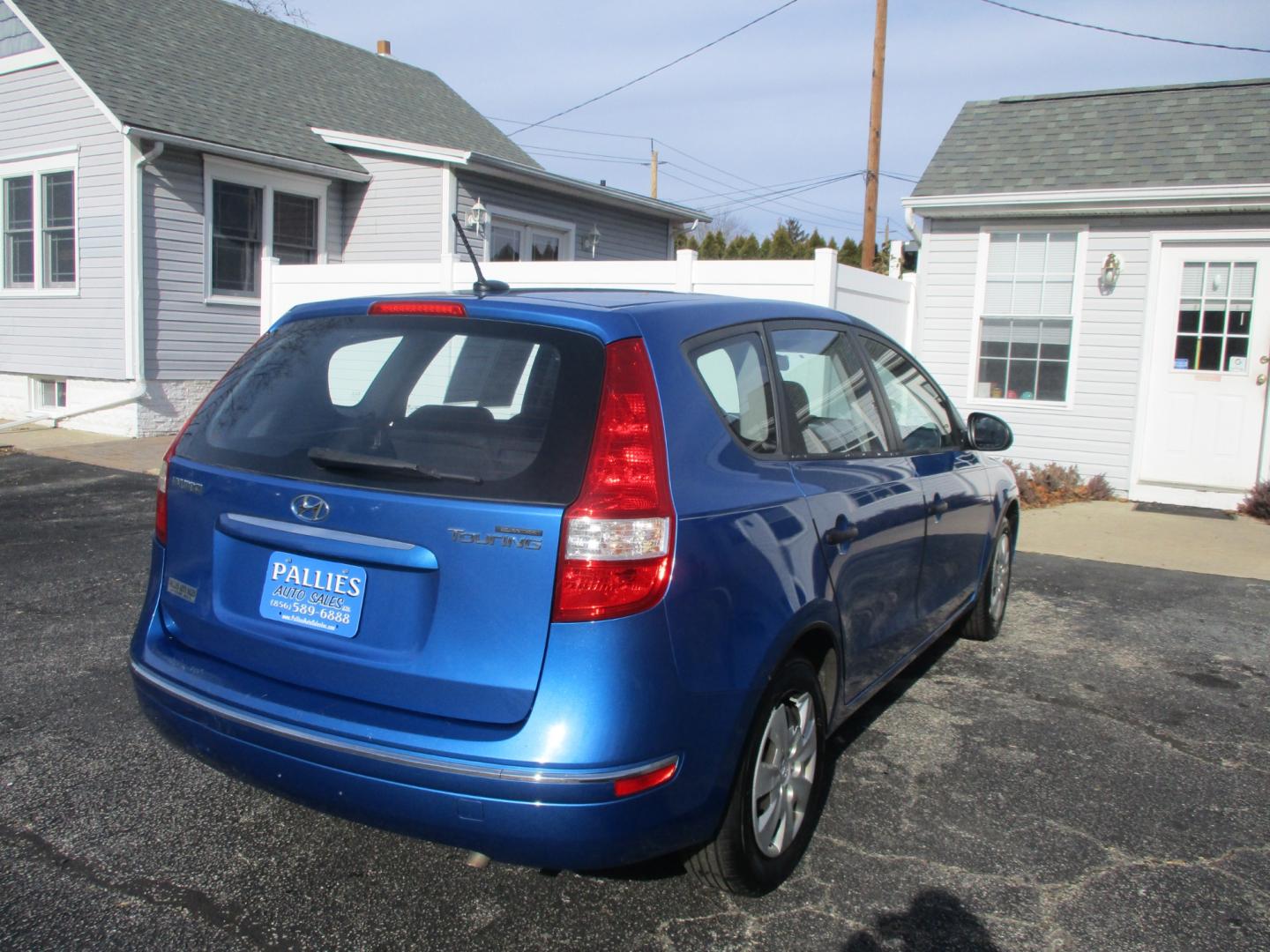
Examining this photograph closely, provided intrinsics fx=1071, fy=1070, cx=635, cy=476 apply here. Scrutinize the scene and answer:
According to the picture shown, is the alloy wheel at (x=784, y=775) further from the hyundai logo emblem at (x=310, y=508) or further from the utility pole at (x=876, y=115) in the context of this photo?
the utility pole at (x=876, y=115)

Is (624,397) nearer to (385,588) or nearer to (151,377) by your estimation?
(385,588)

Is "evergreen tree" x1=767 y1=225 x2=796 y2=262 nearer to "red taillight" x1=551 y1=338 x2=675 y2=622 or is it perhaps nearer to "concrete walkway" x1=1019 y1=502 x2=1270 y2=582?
"concrete walkway" x1=1019 y1=502 x2=1270 y2=582

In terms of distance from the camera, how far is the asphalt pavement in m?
2.77

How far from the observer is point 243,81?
1490 centimetres

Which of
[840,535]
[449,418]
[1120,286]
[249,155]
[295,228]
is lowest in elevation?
[840,535]

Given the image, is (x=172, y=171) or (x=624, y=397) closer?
(x=624, y=397)

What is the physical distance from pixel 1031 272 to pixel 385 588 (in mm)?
9455

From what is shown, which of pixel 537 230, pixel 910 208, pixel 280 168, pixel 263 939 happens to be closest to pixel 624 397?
pixel 263 939

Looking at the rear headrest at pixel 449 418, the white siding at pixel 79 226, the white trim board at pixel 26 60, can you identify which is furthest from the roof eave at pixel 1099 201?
the white trim board at pixel 26 60

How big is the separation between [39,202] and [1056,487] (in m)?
12.3

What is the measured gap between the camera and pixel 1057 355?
10.5 metres

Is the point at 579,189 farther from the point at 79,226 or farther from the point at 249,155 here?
the point at 79,226

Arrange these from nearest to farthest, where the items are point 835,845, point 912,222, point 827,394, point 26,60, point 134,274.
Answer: point 835,845 < point 827,394 < point 912,222 < point 134,274 < point 26,60

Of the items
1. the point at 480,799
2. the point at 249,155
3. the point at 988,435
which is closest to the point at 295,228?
the point at 249,155
